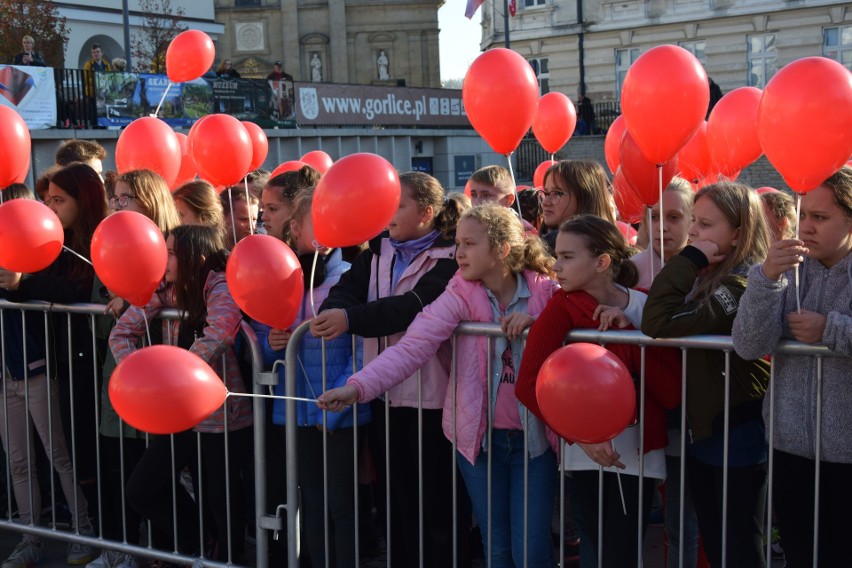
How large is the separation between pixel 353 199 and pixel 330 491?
1313mm

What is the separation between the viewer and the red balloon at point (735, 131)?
5695 mm

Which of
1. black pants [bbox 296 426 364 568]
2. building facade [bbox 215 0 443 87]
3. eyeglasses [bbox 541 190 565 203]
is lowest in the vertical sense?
black pants [bbox 296 426 364 568]

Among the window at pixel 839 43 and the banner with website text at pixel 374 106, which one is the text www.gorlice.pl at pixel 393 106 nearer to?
the banner with website text at pixel 374 106

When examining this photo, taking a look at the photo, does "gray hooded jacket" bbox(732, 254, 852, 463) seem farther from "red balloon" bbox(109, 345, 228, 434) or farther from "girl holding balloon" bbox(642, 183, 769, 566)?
"red balloon" bbox(109, 345, 228, 434)

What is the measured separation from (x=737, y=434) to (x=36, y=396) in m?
3.44

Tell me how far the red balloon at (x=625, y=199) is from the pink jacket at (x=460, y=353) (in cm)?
151

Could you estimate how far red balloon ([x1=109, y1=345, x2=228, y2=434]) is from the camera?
345cm

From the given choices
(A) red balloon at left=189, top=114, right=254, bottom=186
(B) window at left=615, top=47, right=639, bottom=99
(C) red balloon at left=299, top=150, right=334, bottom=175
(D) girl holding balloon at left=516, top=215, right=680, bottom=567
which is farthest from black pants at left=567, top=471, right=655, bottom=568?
(B) window at left=615, top=47, right=639, bottom=99

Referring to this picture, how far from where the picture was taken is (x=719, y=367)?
347cm

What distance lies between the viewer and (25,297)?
4.88m

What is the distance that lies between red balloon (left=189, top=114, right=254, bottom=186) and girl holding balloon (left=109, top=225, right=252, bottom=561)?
1.74 m

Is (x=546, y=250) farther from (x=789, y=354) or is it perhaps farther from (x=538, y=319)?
(x=789, y=354)

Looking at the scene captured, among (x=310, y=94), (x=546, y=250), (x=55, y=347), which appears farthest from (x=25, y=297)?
(x=310, y=94)

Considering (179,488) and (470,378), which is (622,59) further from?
(470,378)
